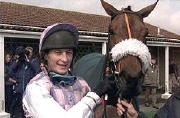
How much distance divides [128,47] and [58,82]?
2.66 ft

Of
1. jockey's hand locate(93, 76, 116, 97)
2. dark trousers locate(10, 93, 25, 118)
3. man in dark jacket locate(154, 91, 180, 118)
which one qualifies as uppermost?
jockey's hand locate(93, 76, 116, 97)

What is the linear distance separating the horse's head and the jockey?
0.41 meters

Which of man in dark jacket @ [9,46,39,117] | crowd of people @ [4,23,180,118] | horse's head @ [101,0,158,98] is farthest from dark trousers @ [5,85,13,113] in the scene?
crowd of people @ [4,23,180,118]

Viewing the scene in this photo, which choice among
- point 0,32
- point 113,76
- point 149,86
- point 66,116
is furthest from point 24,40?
point 66,116

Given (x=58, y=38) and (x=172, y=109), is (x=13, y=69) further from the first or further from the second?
(x=58, y=38)

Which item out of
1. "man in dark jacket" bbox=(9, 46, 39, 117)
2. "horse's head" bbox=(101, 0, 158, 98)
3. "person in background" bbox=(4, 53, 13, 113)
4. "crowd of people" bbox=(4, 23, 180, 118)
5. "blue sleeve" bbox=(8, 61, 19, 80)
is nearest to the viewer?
"crowd of people" bbox=(4, 23, 180, 118)

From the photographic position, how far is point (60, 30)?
7.05 ft

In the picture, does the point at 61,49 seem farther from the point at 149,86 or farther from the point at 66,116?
the point at 149,86

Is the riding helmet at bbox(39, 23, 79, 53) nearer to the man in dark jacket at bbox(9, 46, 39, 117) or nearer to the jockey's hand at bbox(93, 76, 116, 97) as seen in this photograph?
the jockey's hand at bbox(93, 76, 116, 97)

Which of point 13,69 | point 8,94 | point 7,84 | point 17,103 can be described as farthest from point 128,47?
point 8,94

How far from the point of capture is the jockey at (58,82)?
1886 mm

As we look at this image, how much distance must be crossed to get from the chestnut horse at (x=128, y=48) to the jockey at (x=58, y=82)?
410mm

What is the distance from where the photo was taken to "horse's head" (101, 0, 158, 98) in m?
2.51

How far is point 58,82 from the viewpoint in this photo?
2.11 metres
